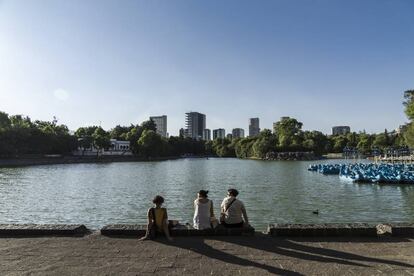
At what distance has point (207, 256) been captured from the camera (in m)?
9.51

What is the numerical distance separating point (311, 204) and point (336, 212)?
4.23 m

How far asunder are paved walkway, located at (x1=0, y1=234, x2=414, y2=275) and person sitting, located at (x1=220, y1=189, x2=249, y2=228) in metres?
0.68

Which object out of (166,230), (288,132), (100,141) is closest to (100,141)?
(100,141)

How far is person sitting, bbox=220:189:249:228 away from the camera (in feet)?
39.5

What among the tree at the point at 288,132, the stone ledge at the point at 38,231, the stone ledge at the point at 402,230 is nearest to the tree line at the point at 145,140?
the tree at the point at 288,132

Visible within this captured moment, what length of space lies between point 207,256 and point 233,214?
2708 mm

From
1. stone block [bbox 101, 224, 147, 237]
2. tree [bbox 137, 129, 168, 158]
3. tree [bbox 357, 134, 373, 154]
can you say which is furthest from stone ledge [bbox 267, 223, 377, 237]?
tree [bbox 357, 134, 373, 154]

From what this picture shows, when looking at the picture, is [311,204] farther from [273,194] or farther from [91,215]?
[91,215]

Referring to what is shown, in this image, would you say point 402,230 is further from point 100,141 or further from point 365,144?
point 365,144

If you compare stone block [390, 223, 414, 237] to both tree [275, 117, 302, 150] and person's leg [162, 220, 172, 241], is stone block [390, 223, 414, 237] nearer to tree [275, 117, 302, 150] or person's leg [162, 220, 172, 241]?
person's leg [162, 220, 172, 241]

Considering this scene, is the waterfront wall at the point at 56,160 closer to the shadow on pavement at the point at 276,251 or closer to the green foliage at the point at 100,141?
the green foliage at the point at 100,141

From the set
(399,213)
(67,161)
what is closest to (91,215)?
(399,213)

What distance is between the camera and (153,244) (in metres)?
10.7

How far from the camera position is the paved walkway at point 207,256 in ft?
27.6
